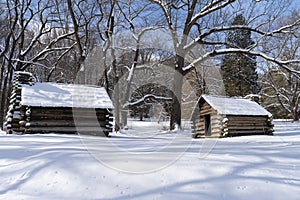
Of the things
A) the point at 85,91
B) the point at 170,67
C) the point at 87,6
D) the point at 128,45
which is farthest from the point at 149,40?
the point at 85,91

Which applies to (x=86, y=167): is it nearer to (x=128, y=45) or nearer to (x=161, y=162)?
(x=161, y=162)

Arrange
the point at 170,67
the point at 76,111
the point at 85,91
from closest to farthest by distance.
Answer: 1. the point at 76,111
2. the point at 85,91
3. the point at 170,67

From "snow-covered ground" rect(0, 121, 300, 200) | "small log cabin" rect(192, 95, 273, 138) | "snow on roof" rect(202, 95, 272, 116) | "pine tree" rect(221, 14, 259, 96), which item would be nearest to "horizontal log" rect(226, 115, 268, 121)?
"small log cabin" rect(192, 95, 273, 138)

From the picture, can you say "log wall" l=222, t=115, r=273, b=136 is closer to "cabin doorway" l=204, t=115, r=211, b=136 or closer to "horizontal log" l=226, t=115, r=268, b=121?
"horizontal log" l=226, t=115, r=268, b=121

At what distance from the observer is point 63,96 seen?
12625mm

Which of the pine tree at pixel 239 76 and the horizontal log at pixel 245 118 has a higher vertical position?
the pine tree at pixel 239 76

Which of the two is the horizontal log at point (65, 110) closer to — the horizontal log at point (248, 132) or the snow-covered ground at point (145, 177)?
the horizontal log at point (248, 132)

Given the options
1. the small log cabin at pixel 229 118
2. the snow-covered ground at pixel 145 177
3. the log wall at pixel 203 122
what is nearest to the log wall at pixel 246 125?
the small log cabin at pixel 229 118

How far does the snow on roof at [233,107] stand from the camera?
14.4 m

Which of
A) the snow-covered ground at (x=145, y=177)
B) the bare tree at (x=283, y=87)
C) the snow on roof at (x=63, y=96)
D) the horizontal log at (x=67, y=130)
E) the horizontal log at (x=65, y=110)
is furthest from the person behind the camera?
the bare tree at (x=283, y=87)

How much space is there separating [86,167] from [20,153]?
1.96 metres

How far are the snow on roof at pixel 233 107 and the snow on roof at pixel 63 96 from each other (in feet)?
18.0

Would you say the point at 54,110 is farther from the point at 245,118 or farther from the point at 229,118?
the point at 245,118

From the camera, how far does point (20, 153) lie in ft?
18.3
